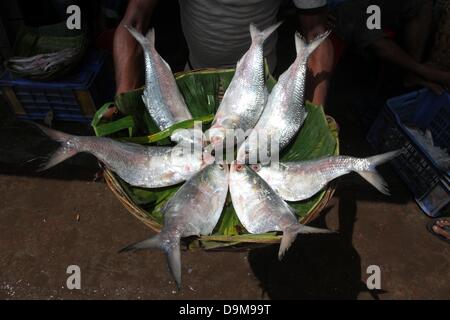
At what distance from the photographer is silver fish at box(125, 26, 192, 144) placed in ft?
8.97

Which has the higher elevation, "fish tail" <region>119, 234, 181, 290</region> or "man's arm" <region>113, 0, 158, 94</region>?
"man's arm" <region>113, 0, 158, 94</region>

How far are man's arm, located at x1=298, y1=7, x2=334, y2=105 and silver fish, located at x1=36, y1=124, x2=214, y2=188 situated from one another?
1094 millimetres

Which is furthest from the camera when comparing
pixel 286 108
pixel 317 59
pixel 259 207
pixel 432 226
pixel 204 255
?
pixel 432 226

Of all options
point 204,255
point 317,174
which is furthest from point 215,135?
point 204,255

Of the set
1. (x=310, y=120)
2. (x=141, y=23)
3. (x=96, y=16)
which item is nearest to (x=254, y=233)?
(x=310, y=120)

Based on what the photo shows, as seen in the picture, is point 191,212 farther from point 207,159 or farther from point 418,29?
point 418,29

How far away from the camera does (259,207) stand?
230 cm

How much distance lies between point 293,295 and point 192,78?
220 centimetres

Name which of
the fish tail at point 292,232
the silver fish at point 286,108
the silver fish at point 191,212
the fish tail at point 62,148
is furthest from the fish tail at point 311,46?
the fish tail at point 62,148

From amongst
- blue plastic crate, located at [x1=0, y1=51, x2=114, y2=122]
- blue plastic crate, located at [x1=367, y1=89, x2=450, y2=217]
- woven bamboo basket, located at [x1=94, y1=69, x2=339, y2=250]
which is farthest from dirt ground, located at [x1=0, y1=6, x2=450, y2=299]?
woven bamboo basket, located at [x1=94, y1=69, x2=339, y2=250]

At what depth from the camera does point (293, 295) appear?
3307 mm

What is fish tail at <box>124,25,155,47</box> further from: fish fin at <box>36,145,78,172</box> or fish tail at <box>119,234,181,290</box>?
fish tail at <box>119,234,181,290</box>

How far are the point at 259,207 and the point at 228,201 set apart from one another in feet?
1.07

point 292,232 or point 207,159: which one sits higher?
point 207,159
